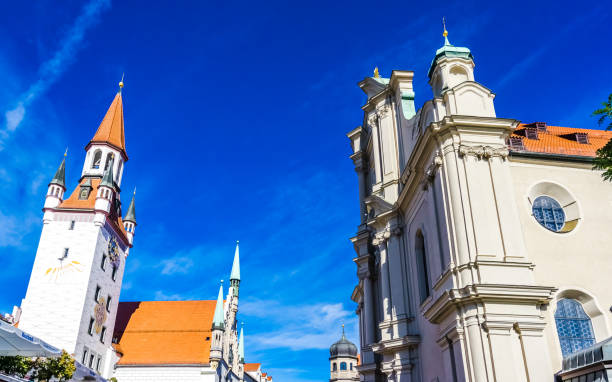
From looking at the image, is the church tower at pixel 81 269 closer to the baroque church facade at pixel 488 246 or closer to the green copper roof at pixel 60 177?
the green copper roof at pixel 60 177

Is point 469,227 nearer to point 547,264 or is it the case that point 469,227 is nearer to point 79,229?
point 547,264

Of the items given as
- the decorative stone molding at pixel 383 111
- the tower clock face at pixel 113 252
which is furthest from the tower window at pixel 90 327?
the decorative stone molding at pixel 383 111

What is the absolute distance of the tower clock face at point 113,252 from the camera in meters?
39.9

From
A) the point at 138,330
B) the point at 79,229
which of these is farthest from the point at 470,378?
the point at 138,330

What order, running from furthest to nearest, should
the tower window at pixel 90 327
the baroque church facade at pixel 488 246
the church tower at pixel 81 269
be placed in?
the tower window at pixel 90 327 → the church tower at pixel 81 269 → the baroque church facade at pixel 488 246

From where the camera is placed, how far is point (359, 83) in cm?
2686

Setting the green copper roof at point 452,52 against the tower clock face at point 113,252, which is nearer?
the green copper roof at point 452,52

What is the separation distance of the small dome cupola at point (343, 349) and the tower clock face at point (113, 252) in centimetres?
4190

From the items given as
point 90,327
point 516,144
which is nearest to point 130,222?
point 90,327

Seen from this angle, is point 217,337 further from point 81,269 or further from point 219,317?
point 81,269

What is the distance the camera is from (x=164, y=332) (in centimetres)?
4584

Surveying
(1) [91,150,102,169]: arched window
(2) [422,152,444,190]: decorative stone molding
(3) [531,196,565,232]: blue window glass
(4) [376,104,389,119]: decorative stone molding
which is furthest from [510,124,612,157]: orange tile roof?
(1) [91,150,102,169]: arched window

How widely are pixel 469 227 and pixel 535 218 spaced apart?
3153mm

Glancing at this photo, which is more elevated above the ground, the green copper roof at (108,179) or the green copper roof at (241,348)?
the green copper roof at (108,179)
